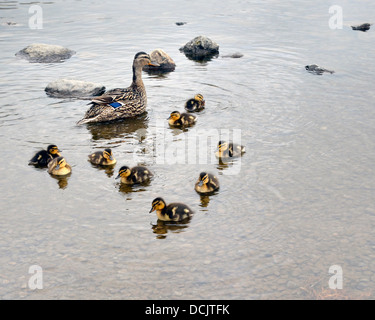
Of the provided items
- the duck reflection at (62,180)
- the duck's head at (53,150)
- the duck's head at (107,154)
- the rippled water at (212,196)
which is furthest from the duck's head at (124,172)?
the duck's head at (53,150)

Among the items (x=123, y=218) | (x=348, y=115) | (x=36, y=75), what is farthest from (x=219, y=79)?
(x=123, y=218)

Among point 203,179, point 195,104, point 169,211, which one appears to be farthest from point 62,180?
point 195,104

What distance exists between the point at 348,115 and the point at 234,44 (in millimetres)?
6967

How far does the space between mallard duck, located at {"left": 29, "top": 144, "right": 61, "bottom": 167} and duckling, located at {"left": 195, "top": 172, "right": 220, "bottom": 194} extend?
251cm

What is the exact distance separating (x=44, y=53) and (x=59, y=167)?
7962 millimetres

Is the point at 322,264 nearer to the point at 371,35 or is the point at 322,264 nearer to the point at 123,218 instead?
the point at 123,218

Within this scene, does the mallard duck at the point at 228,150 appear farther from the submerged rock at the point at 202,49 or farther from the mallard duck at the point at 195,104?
the submerged rock at the point at 202,49

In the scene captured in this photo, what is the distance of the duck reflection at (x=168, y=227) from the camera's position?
6.53 metres

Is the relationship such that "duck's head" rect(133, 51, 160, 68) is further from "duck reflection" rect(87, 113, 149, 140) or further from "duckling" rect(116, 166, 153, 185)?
"duckling" rect(116, 166, 153, 185)

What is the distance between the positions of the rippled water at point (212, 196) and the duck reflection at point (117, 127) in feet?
0.17

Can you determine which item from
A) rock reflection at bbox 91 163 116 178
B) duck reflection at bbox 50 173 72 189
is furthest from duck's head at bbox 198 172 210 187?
duck reflection at bbox 50 173 72 189

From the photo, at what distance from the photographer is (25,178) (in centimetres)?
797

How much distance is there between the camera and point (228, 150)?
8.51m

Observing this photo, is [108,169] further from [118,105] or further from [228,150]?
[118,105]
